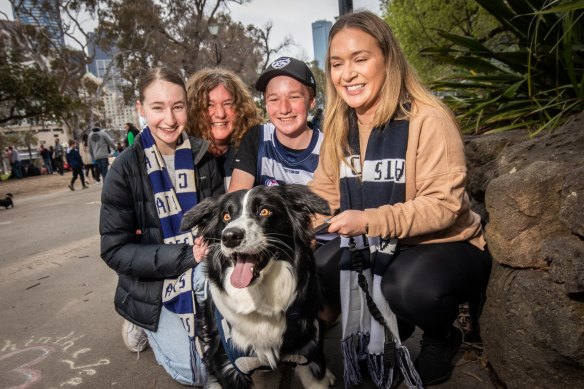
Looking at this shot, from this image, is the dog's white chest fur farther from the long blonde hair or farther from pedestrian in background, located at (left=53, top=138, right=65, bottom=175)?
pedestrian in background, located at (left=53, top=138, right=65, bottom=175)

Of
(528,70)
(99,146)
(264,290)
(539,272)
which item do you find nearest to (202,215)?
(264,290)

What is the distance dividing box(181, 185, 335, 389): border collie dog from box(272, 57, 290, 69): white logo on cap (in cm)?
115

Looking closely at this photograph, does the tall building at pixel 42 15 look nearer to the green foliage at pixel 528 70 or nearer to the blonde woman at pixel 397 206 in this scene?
the green foliage at pixel 528 70

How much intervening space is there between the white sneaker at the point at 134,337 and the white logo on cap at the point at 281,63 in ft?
7.19

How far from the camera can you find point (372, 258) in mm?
2213

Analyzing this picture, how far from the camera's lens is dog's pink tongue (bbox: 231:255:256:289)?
194 centimetres

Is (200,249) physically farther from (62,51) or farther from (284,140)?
(62,51)

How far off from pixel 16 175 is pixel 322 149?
2642 cm

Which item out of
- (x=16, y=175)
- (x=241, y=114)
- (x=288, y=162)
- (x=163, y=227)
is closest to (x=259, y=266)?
(x=163, y=227)

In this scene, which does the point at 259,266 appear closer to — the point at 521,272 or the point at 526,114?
the point at 521,272

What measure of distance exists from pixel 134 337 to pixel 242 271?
4.56 ft

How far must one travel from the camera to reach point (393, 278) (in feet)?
6.85

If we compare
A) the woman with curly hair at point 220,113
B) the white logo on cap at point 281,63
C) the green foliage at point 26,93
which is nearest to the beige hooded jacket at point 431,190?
the white logo on cap at point 281,63

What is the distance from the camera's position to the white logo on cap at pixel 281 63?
2.95 metres
